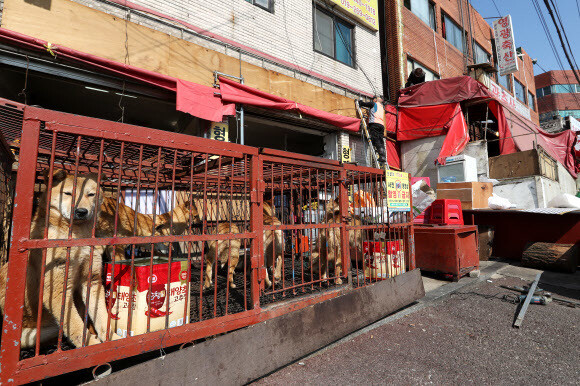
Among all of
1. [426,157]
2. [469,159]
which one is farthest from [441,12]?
[469,159]

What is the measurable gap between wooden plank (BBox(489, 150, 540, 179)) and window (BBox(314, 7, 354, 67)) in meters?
6.69

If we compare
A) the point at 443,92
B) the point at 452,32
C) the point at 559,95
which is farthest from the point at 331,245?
the point at 559,95

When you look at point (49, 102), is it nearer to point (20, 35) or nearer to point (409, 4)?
point (20, 35)

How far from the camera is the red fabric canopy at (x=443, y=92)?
10.9 meters

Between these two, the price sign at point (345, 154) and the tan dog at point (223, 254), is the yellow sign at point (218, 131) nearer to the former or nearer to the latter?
the tan dog at point (223, 254)

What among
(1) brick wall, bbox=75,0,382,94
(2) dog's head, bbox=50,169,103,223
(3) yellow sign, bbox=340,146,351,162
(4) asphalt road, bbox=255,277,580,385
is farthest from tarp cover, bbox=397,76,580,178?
(2) dog's head, bbox=50,169,103,223

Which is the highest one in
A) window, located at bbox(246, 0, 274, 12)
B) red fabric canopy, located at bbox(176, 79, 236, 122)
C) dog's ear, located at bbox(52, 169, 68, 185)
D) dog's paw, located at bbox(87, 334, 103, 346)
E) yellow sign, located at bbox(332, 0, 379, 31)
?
yellow sign, located at bbox(332, 0, 379, 31)

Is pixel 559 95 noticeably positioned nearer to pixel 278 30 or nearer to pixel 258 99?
pixel 278 30

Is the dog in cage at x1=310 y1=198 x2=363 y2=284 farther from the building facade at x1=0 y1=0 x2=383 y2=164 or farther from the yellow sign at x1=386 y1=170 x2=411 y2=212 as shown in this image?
the building facade at x1=0 y1=0 x2=383 y2=164

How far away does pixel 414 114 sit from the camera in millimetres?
11672

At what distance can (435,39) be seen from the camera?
1473 cm

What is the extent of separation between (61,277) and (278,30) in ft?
27.8

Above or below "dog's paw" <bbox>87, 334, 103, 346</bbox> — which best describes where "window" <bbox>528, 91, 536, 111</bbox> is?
above

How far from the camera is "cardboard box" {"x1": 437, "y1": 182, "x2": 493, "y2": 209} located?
8.46 m
